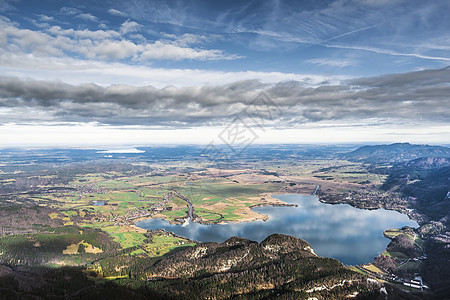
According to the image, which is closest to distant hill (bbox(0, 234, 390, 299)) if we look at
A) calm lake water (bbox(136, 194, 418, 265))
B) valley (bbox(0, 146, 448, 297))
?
valley (bbox(0, 146, 448, 297))

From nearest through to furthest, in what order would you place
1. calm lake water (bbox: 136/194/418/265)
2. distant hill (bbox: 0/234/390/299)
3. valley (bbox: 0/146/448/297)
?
distant hill (bbox: 0/234/390/299) < valley (bbox: 0/146/448/297) < calm lake water (bbox: 136/194/418/265)

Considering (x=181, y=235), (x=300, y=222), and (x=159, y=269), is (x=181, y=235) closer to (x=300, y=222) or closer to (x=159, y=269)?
(x=159, y=269)

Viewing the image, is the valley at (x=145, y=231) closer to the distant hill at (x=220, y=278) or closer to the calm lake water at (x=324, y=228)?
the distant hill at (x=220, y=278)

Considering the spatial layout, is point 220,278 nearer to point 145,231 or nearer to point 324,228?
point 145,231

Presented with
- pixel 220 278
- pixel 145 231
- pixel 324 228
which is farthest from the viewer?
pixel 324 228

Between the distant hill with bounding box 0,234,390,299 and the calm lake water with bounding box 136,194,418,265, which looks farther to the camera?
the calm lake water with bounding box 136,194,418,265

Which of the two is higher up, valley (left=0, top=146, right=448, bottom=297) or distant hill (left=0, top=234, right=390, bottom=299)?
distant hill (left=0, top=234, right=390, bottom=299)

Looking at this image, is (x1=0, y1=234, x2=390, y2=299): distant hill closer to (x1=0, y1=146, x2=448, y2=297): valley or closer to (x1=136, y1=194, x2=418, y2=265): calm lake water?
(x1=0, y1=146, x2=448, y2=297): valley

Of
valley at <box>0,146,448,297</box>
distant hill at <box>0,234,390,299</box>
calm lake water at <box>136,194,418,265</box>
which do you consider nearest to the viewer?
distant hill at <box>0,234,390,299</box>

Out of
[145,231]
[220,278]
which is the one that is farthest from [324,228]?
[145,231]
